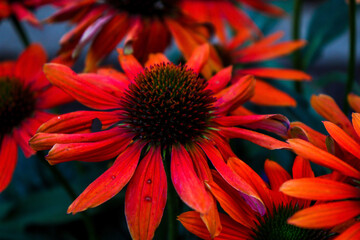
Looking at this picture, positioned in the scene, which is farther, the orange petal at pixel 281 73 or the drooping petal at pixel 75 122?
the orange petal at pixel 281 73

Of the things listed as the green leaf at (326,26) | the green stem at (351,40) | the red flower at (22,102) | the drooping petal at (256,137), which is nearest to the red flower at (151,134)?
the drooping petal at (256,137)

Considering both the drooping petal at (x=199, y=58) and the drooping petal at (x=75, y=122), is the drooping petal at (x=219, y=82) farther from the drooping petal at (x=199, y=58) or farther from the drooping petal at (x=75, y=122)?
the drooping petal at (x=75, y=122)

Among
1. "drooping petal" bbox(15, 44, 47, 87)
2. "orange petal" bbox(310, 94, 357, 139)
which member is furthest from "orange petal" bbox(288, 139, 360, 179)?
"drooping petal" bbox(15, 44, 47, 87)

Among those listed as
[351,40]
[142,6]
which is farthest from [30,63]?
[351,40]

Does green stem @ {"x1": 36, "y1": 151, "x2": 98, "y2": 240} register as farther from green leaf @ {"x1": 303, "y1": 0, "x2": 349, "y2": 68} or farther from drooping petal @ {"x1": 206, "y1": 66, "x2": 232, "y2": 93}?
green leaf @ {"x1": 303, "y1": 0, "x2": 349, "y2": 68}

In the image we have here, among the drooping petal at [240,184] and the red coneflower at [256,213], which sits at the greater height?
the drooping petal at [240,184]

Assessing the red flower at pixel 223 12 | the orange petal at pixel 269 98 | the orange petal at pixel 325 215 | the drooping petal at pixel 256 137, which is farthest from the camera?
the red flower at pixel 223 12

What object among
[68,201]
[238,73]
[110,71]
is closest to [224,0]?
[238,73]
